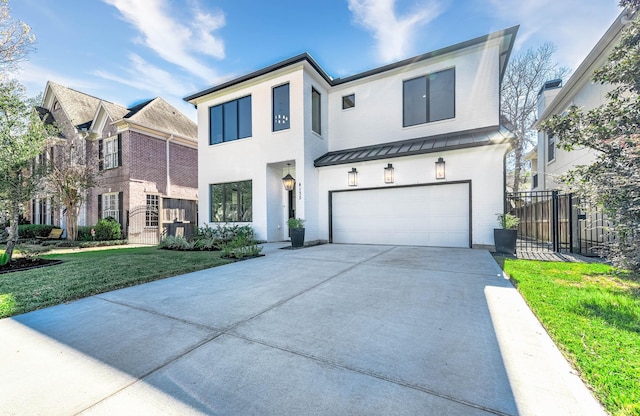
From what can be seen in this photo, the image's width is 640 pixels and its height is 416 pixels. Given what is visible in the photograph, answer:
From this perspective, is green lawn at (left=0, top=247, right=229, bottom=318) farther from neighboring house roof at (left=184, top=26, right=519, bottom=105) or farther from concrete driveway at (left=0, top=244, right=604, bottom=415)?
neighboring house roof at (left=184, top=26, right=519, bottom=105)

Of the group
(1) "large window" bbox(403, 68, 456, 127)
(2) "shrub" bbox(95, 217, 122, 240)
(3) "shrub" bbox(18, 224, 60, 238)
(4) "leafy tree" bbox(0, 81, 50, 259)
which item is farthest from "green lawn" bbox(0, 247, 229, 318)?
(3) "shrub" bbox(18, 224, 60, 238)

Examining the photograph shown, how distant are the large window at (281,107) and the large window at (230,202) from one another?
8.67 feet

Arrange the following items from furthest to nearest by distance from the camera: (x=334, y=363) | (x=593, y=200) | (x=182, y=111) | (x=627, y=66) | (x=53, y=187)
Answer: (x=182, y=111) → (x=53, y=187) → (x=593, y=200) → (x=627, y=66) → (x=334, y=363)

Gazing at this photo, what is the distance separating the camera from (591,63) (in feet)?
26.8

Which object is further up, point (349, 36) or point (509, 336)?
point (349, 36)

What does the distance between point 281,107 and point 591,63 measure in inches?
395

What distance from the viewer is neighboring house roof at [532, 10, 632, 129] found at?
652cm

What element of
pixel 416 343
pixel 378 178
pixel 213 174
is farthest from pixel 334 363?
pixel 213 174

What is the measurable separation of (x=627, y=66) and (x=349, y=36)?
7487mm

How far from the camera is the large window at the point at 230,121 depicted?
437 inches

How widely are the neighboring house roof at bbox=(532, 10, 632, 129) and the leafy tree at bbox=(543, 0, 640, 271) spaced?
843mm

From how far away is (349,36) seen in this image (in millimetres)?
9438

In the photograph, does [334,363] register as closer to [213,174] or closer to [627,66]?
[627,66]

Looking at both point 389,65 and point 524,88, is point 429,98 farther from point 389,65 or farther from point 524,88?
point 524,88
